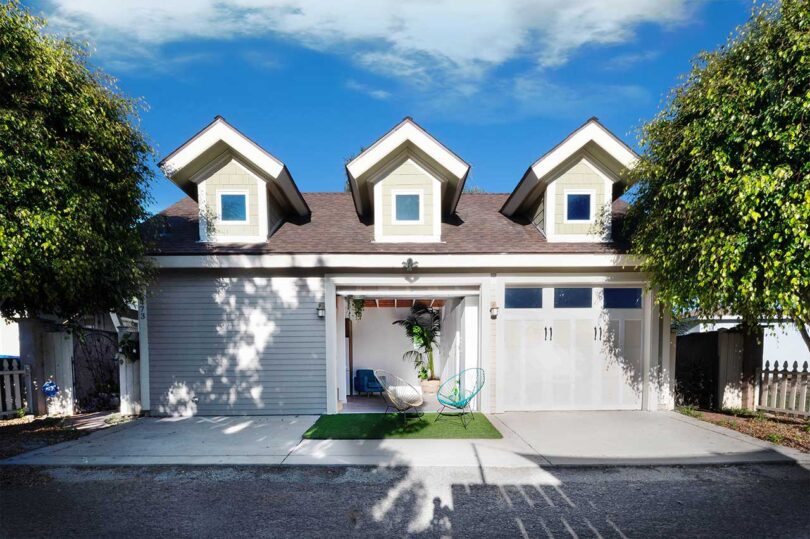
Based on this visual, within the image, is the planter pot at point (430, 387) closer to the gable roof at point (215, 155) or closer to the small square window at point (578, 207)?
the small square window at point (578, 207)

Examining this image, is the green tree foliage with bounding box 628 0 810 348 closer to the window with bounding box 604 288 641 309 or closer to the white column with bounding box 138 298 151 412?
the window with bounding box 604 288 641 309

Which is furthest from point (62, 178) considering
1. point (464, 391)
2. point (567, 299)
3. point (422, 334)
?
point (567, 299)

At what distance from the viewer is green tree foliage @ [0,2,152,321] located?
4469mm

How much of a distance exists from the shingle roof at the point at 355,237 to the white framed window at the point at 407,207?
0.60m

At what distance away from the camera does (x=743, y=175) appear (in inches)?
194

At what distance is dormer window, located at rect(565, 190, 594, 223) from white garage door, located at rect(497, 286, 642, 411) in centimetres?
161

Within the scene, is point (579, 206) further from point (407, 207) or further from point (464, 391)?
point (464, 391)

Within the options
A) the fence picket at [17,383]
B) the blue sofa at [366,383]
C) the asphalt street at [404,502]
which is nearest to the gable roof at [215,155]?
the fence picket at [17,383]

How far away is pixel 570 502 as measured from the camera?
155 inches

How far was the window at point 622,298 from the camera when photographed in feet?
25.3

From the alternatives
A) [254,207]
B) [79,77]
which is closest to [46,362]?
[254,207]

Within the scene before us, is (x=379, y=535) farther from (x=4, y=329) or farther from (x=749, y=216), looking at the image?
(x=4, y=329)

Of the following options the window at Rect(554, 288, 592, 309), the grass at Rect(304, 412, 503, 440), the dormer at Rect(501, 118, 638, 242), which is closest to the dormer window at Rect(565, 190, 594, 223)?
the dormer at Rect(501, 118, 638, 242)

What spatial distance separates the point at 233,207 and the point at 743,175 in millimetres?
8852
